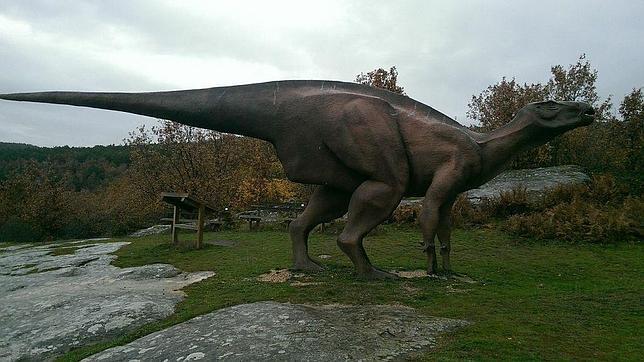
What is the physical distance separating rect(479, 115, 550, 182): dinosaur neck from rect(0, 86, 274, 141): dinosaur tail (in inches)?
134

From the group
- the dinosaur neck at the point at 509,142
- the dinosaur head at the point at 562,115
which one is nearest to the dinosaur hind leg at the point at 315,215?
the dinosaur neck at the point at 509,142

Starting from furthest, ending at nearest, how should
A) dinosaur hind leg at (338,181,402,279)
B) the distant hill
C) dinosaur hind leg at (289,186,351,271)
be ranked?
1. the distant hill
2. dinosaur hind leg at (289,186,351,271)
3. dinosaur hind leg at (338,181,402,279)

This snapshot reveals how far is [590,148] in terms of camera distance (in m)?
→ 22.0

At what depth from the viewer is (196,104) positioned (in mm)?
7891

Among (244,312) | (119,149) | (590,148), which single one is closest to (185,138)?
(590,148)

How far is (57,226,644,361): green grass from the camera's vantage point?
184 inches

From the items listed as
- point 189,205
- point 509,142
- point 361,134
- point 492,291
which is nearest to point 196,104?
point 361,134

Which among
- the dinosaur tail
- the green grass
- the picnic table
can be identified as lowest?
the picnic table

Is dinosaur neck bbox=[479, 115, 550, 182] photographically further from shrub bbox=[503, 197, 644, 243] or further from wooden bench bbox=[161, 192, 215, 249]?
wooden bench bbox=[161, 192, 215, 249]

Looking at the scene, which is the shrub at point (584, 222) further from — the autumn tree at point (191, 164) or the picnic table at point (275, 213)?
the autumn tree at point (191, 164)

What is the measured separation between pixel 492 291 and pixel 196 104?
510cm

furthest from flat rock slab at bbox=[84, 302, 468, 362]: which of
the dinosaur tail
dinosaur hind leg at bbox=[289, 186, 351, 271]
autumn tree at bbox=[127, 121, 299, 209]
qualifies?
autumn tree at bbox=[127, 121, 299, 209]

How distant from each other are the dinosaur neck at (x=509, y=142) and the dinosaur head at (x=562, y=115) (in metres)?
0.16

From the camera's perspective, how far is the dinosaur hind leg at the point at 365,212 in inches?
302
